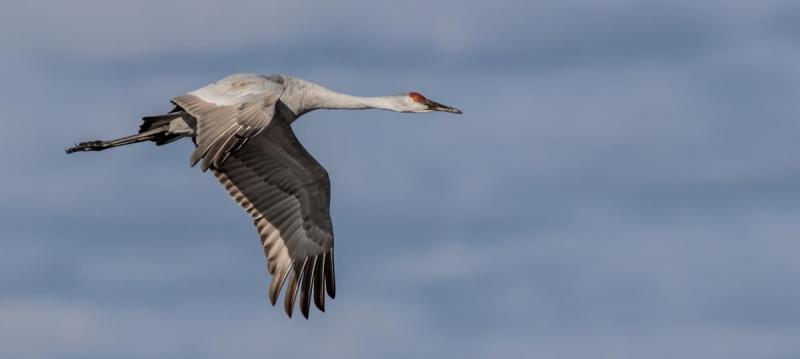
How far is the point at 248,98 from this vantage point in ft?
102

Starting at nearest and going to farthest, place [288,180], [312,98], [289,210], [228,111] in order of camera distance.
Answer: [228,111] → [312,98] → [288,180] → [289,210]

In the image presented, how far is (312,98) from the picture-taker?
3325cm

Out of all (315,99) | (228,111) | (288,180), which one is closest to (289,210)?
(288,180)

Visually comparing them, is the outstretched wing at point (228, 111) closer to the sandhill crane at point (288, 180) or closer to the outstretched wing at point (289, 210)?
the sandhill crane at point (288, 180)

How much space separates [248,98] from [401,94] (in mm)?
4628

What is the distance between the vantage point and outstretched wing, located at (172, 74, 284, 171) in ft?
98.5

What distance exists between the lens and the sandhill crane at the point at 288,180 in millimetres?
33531

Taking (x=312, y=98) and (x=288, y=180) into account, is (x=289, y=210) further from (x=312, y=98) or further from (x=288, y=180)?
(x=312, y=98)

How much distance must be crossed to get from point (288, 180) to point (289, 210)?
581mm

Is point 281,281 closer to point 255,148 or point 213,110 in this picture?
point 255,148

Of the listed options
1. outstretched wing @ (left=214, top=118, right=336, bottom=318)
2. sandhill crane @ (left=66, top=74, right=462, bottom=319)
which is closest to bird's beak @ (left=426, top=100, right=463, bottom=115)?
sandhill crane @ (left=66, top=74, right=462, bottom=319)

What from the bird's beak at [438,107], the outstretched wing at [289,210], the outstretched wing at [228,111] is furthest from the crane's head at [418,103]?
the outstretched wing at [228,111]

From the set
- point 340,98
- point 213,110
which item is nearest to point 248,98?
point 213,110

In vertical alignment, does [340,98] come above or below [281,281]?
above
